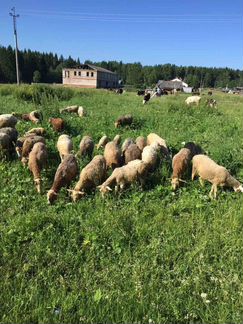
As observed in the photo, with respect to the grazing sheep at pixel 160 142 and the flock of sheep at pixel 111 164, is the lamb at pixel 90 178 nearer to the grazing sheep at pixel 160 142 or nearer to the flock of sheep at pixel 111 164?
the flock of sheep at pixel 111 164

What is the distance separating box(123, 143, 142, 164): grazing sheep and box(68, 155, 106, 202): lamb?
71 cm

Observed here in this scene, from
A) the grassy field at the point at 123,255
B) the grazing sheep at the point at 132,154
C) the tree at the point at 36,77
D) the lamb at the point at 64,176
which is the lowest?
the tree at the point at 36,77

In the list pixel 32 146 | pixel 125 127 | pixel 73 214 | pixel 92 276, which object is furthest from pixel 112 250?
pixel 125 127

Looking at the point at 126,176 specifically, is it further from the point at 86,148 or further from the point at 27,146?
the point at 27,146

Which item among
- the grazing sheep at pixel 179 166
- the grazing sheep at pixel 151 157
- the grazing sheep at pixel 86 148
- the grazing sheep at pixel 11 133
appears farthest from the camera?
the grazing sheep at pixel 11 133

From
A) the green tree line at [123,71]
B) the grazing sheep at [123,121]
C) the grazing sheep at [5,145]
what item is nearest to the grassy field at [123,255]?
the grazing sheep at [5,145]

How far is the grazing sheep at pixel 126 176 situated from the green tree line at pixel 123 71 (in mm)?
88647

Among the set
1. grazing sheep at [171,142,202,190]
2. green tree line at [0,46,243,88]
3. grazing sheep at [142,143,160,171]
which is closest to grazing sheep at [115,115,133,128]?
grazing sheep at [142,143,160,171]

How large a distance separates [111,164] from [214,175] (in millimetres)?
2301

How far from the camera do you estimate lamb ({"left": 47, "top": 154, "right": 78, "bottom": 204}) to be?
23.1ft

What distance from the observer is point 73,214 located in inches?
252

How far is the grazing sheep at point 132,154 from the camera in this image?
8.59 metres

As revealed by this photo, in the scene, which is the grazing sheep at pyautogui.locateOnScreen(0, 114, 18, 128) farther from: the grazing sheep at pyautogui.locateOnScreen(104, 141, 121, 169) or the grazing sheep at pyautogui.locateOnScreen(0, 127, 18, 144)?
the grazing sheep at pyautogui.locateOnScreen(104, 141, 121, 169)

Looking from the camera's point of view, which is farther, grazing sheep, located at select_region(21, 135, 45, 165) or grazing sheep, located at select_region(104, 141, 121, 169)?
grazing sheep, located at select_region(21, 135, 45, 165)
